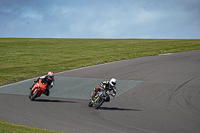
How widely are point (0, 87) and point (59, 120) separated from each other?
8.35 metres

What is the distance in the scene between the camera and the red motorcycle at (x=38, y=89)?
44.9ft

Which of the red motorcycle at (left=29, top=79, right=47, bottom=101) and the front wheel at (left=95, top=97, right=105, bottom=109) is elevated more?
the red motorcycle at (left=29, top=79, right=47, bottom=101)

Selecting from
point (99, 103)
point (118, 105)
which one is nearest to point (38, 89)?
point (99, 103)

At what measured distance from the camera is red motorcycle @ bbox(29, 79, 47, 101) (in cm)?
1369

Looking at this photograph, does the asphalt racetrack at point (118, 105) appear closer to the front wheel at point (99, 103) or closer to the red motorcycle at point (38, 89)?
the front wheel at point (99, 103)

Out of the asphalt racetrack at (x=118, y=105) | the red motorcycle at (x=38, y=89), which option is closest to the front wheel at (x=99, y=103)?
the asphalt racetrack at (x=118, y=105)

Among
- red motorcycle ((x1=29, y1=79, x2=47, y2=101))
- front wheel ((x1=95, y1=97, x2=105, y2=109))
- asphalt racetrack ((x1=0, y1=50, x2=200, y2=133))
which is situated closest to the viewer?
asphalt racetrack ((x1=0, y1=50, x2=200, y2=133))

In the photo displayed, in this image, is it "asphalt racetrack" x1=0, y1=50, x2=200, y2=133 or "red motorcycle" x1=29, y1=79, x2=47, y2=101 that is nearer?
"asphalt racetrack" x1=0, y1=50, x2=200, y2=133

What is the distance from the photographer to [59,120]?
10398mm

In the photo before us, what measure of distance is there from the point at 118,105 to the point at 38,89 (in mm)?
4013

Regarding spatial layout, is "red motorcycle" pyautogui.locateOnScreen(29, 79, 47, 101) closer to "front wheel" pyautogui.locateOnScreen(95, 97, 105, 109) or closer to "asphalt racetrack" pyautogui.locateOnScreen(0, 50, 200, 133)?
"asphalt racetrack" pyautogui.locateOnScreen(0, 50, 200, 133)

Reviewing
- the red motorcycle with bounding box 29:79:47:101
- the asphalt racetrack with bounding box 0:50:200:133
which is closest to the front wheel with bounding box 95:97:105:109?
the asphalt racetrack with bounding box 0:50:200:133

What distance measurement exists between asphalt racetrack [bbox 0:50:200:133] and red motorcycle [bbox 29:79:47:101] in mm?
334

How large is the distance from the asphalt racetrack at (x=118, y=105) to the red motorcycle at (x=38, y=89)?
0.33m
